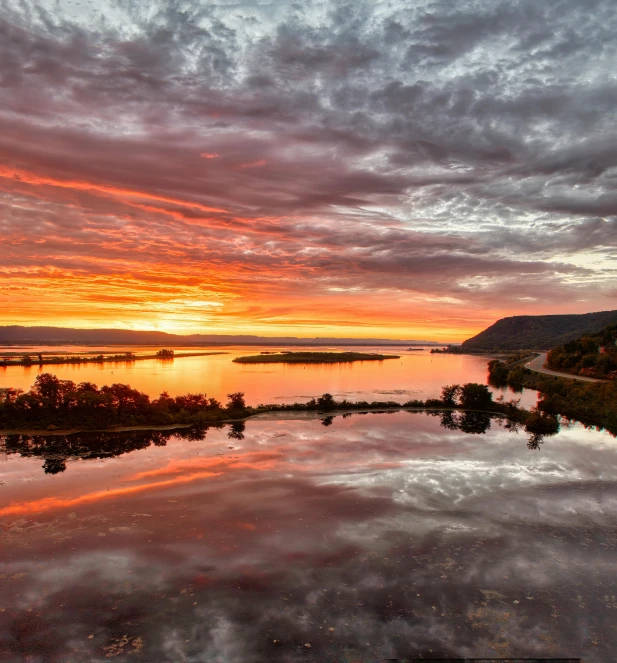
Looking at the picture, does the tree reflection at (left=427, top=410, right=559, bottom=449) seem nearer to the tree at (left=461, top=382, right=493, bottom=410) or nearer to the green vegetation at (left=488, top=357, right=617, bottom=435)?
the tree at (left=461, top=382, right=493, bottom=410)

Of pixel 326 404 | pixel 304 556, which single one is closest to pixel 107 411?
pixel 326 404

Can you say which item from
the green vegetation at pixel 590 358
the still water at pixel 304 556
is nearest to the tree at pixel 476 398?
the still water at pixel 304 556

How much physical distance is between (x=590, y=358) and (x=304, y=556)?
98219mm

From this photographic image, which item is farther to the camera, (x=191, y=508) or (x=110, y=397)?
(x=110, y=397)

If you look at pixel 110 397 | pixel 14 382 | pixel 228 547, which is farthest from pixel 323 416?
pixel 14 382

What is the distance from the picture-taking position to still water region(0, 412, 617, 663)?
17.3m

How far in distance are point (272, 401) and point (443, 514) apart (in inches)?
2017

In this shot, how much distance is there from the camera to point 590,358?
331ft

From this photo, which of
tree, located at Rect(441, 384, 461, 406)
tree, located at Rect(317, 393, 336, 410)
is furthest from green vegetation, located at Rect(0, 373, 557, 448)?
tree, located at Rect(317, 393, 336, 410)

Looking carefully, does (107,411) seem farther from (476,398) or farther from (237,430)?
(476,398)

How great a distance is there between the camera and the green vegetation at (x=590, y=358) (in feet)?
302

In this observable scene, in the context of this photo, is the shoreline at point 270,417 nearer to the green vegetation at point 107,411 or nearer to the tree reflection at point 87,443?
the green vegetation at point 107,411

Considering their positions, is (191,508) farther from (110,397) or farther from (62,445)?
(110,397)

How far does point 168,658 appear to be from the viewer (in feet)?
53.3
